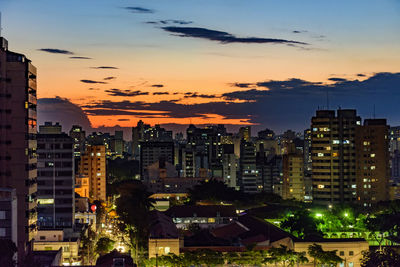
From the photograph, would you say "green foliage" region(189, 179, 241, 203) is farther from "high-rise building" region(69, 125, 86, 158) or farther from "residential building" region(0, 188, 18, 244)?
"high-rise building" region(69, 125, 86, 158)

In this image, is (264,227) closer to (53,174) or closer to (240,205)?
(53,174)

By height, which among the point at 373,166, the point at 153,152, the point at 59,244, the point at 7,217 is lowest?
the point at 59,244

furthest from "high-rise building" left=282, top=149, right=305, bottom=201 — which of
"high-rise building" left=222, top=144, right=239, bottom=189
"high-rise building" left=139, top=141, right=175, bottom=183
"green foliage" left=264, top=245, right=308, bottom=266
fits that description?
"high-rise building" left=139, top=141, right=175, bottom=183

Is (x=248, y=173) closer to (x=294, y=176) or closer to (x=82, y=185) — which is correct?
(x=294, y=176)

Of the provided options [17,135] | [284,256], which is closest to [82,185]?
[17,135]

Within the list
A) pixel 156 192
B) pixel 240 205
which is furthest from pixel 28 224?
pixel 156 192
